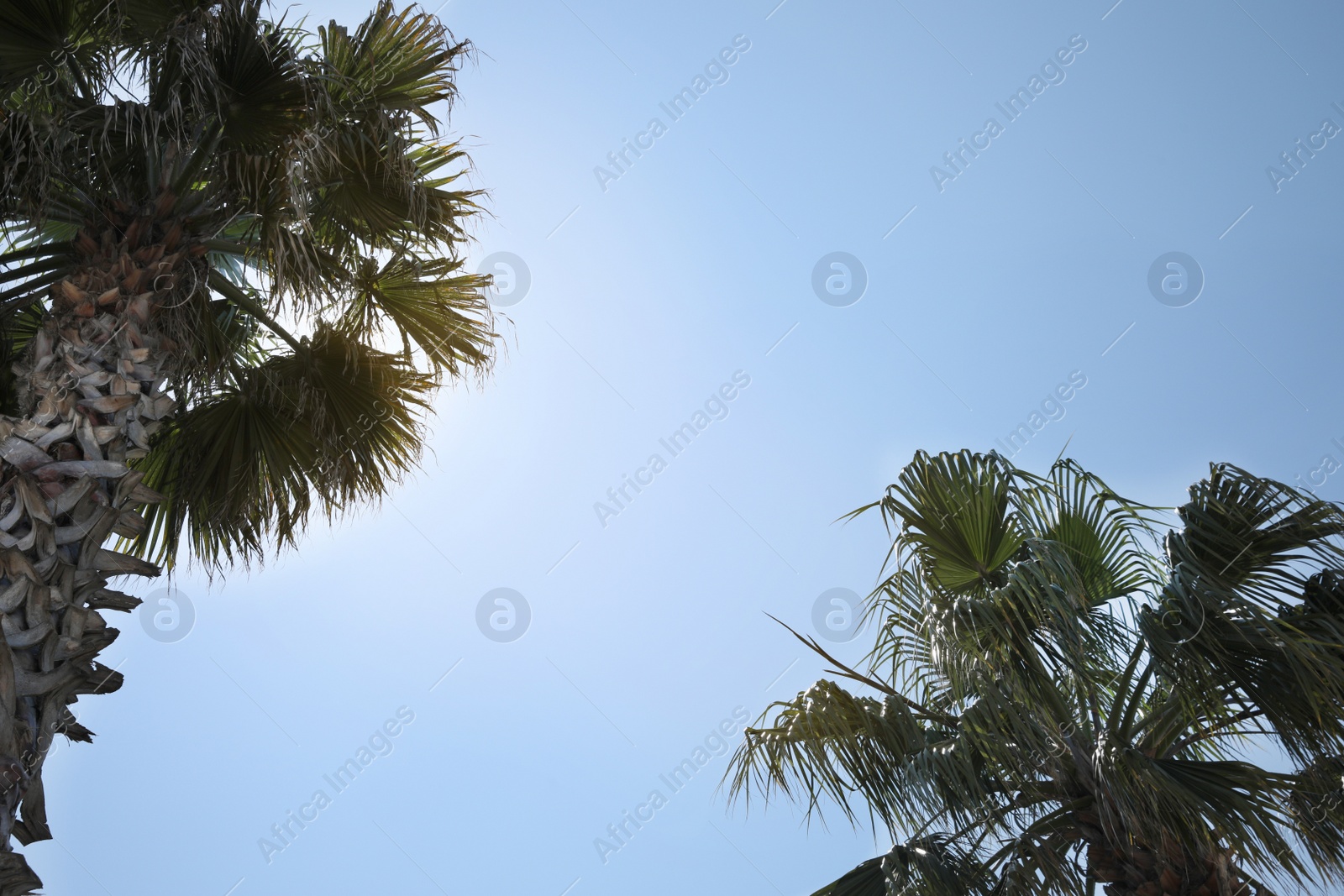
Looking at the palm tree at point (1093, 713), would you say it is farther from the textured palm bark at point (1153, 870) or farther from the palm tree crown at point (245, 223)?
the palm tree crown at point (245, 223)

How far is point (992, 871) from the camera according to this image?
4.17 metres

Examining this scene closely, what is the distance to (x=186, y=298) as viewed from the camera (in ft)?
13.7

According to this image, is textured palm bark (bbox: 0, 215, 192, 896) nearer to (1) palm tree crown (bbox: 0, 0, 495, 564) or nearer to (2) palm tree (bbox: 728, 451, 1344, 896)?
(1) palm tree crown (bbox: 0, 0, 495, 564)

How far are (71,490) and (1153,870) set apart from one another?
460 cm

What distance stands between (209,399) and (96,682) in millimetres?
2181

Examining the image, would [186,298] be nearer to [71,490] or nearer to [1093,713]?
[71,490]

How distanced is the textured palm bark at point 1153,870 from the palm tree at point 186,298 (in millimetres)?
4107

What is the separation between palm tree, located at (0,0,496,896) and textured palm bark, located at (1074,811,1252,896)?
4107 mm

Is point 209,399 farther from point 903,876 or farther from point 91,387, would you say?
point 903,876

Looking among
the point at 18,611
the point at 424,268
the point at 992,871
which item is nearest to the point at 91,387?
the point at 18,611

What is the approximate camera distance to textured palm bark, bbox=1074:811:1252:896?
380 centimetres

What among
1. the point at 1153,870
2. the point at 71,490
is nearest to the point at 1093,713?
the point at 1153,870

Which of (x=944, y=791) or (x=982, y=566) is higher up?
(x=982, y=566)

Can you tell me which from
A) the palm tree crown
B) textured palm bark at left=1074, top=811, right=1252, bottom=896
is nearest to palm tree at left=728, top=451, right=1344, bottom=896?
textured palm bark at left=1074, top=811, right=1252, bottom=896
